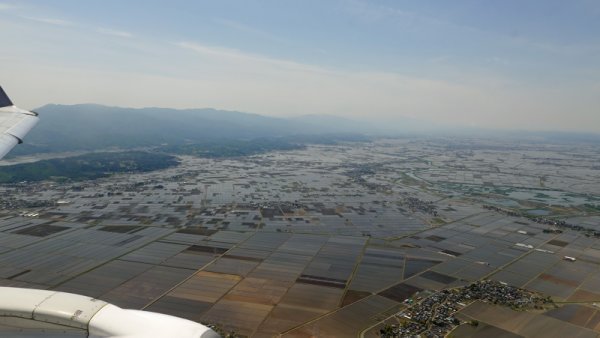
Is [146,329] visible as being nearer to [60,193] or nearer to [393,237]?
[393,237]

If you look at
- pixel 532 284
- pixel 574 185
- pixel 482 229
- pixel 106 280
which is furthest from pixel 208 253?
pixel 574 185

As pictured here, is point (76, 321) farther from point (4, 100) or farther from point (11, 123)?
point (4, 100)

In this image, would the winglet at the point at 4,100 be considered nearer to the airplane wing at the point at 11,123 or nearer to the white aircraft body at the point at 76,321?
the airplane wing at the point at 11,123

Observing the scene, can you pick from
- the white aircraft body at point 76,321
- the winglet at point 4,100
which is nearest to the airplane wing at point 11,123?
the winglet at point 4,100

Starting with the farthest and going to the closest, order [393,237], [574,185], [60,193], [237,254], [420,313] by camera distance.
→ [574,185] < [60,193] < [393,237] < [237,254] < [420,313]

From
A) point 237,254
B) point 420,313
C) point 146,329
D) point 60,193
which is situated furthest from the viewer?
point 60,193

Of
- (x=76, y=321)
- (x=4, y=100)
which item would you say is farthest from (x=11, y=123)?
(x=76, y=321)
